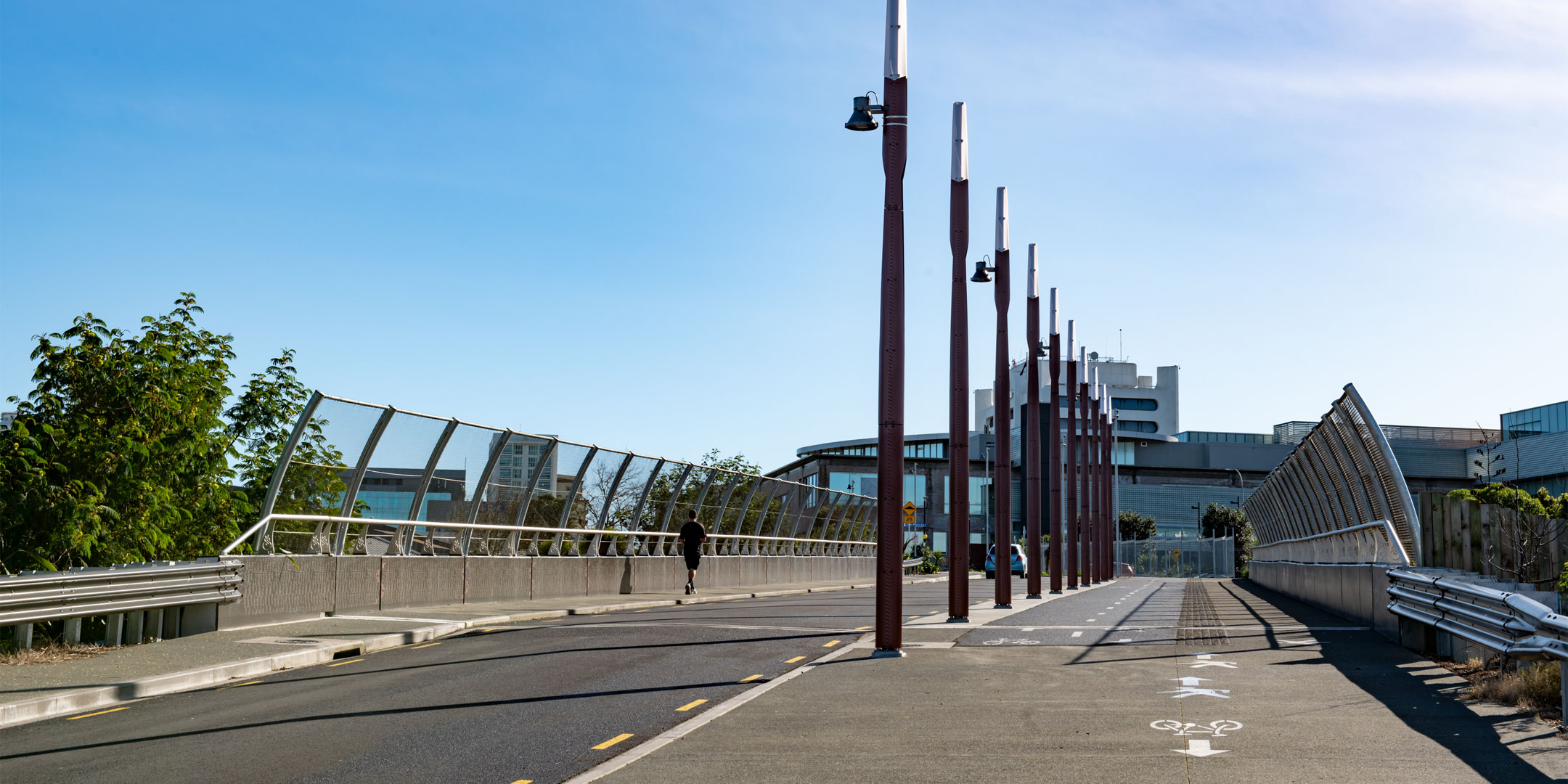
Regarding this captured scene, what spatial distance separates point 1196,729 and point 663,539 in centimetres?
2032

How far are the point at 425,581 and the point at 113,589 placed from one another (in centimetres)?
683

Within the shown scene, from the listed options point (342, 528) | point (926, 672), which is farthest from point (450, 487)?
point (926, 672)

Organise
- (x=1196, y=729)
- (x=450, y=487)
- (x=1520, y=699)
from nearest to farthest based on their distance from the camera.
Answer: (x=1196, y=729), (x=1520, y=699), (x=450, y=487)

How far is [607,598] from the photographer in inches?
931

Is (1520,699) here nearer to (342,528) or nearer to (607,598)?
(342,528)

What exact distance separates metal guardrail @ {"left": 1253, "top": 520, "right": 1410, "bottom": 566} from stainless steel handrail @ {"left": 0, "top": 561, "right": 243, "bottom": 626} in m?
12.3

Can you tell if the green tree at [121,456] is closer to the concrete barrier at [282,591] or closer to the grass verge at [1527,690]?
the concrete barrier at [282,591]

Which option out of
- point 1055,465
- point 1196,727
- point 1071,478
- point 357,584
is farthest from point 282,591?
point 1071,478

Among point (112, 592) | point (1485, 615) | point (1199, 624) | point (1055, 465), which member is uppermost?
point (1055, 465)

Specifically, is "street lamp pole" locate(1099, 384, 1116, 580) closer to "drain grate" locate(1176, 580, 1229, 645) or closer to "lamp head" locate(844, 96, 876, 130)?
"drain grate" locate(1176, 580, 1229, 645)

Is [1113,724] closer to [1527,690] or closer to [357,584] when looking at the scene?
[1527,690]

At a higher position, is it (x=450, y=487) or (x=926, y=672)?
(x=450, y=487)

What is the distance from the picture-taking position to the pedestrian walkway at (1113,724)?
6984mm

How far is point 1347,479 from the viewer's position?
59.0ft
